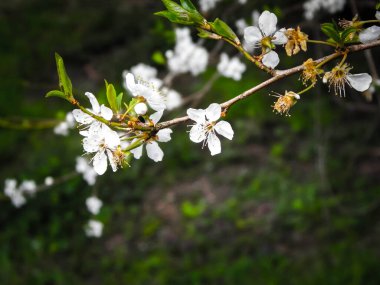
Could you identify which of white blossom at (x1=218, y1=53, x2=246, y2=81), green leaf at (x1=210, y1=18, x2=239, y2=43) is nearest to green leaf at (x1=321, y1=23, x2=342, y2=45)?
green leaf at (x1=210, y1=18, x2=239, y2=43)

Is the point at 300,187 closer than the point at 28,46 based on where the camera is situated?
Yes

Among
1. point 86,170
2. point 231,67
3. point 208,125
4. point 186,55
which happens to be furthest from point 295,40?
point 186,55

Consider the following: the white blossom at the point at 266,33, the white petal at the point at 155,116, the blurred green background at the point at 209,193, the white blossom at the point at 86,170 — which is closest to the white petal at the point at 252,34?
the white blossom at the point at 266,33

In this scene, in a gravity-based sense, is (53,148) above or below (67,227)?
above

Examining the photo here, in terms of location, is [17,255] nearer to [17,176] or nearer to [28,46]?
[17,176]

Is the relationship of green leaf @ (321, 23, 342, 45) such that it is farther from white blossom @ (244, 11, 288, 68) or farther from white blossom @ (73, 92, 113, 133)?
white blossom @ (73, 92, 113, 133)

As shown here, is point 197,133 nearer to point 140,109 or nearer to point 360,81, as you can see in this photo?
point 140,109

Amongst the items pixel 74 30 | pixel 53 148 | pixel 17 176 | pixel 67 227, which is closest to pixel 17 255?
pixel 67 227
